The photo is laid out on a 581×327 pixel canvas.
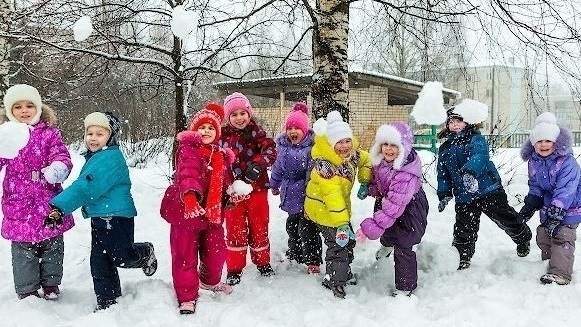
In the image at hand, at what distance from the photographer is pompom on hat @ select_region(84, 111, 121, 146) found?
3855 millimetres

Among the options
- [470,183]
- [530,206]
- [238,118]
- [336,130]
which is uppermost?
[238,118]

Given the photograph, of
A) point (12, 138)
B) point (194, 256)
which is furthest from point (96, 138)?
point (194, 256)

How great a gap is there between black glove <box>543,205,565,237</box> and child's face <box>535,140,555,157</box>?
1.54 ft

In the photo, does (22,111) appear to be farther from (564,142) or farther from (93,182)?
(564,142)

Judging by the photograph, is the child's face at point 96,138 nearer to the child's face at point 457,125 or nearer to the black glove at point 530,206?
the child's face at point 457,125

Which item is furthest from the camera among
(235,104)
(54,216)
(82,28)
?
(82,28)

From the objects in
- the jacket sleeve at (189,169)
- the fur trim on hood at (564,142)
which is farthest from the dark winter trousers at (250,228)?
the fur trim on hood at (564,142)

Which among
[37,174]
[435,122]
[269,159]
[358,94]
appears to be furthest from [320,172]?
[358,94]

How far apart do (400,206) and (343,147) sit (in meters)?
0.68

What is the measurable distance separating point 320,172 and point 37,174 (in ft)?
7.60

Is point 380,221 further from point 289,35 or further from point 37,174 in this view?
point 289,35

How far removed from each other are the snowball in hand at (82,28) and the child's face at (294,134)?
3.34 m

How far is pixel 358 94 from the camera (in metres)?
20.0

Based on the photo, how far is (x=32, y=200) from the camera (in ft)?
13.2
